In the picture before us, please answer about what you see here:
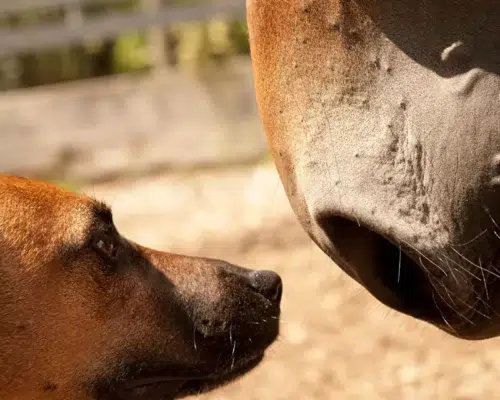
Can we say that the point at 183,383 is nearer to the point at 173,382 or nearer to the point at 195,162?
the point at 173,382

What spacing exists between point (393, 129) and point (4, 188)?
1.25 meters

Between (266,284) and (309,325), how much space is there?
1758 millimetres

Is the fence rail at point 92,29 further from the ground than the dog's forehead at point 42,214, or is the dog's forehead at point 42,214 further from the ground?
the dog's forehead at point 42,214

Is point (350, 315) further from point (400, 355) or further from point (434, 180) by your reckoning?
point (434, 180)

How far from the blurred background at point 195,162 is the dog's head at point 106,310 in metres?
1.22

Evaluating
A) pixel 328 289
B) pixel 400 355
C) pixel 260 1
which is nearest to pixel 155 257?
pixel 260 1

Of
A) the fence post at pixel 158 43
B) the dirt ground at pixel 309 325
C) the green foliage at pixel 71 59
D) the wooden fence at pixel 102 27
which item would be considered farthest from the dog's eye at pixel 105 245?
the green foliage at pixel 71 59

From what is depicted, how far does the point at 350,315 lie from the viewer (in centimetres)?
484

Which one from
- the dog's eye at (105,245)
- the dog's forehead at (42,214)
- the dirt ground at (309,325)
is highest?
the dog's forehead at (42,214)

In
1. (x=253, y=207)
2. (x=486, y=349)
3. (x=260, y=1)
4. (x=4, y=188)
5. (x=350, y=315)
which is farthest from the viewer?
(x=253, y=207)

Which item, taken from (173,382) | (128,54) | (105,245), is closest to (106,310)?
(105,245)

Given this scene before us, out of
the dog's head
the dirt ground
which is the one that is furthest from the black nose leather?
the dirt ground

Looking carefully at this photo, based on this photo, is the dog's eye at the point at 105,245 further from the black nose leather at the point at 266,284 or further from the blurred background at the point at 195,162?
the blurred background at the point at 195,162

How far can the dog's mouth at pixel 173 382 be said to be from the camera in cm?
288
